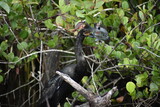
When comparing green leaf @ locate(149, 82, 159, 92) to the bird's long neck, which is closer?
green leaf @ locate(149, 82, 159, 92)

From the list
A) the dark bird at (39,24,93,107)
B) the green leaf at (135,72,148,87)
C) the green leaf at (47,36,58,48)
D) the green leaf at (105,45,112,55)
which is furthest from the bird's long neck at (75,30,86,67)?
the green leaf at (135,72,148,87)

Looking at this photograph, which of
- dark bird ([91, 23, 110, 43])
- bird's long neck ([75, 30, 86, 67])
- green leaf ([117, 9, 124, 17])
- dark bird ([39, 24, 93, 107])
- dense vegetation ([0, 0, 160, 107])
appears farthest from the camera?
dark bird ([39, 24, 93, 107])

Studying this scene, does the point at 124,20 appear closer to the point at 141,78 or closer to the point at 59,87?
the point at 141,78

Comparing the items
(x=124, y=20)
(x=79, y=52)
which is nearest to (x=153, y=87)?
(x=124, y=20)

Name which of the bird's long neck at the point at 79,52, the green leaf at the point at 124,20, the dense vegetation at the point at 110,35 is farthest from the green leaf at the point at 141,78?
the bird's long neck at the point at 79,52

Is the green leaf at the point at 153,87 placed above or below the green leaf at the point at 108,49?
below

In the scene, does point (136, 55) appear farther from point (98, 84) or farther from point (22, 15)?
point (22, 15)

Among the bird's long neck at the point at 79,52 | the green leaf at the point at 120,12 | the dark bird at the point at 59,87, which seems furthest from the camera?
the dark bird at the point at 59,87

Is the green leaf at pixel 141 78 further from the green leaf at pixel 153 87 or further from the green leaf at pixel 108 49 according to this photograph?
the green leaf at pixel 108 49

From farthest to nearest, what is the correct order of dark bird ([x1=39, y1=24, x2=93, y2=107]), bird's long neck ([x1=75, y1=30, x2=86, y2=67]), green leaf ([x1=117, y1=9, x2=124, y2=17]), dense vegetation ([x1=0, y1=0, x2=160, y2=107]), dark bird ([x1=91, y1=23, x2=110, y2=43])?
dark bird ([x1=39, y1=24, x2=93, y2=107])
bird's long neck ([x1=75, y1=30, x2=86, y2=67])
dark bird ([x1=91, y1=23, x2=110, y2=43])
green leaf ([x1=117, y1=9, x2=124, y2=17])
dense vegetation ([x1=0, y1=0, x2=160, y2=107])

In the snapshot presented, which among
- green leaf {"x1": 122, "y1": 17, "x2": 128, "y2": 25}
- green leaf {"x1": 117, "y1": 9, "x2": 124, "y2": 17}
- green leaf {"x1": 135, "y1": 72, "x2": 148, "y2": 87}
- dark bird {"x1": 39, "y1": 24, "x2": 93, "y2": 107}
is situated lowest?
dark bird {"x1": 39, "y1": 24, "x2": 93, "y2": 107}

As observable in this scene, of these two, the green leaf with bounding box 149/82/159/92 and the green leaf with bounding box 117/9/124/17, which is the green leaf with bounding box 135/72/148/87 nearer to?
the green leaf with bounding box 149/82/159/92

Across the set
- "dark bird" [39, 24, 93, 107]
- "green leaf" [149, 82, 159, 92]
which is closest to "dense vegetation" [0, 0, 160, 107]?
"green leaf" [149, 82, 159, 92]

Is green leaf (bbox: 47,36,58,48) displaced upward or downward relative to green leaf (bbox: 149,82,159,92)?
upward
